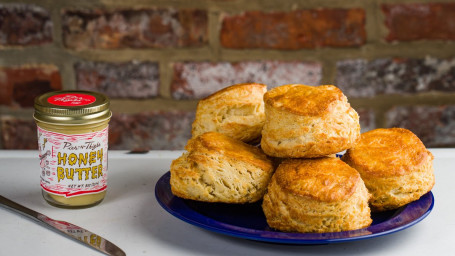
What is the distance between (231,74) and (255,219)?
0.69 metres

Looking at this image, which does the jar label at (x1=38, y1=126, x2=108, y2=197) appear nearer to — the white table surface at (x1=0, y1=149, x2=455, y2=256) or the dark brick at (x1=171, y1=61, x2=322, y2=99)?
the white table surface at (x1=0, y1=149, x2=455, y2=256)

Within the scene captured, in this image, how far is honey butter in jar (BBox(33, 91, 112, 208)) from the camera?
80 cm

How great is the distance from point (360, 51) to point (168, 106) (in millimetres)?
471

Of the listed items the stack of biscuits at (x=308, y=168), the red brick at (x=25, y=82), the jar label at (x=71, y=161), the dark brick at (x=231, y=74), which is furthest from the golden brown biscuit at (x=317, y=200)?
the red brick at (x=25, y=82)

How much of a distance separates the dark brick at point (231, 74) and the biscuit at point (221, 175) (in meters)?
0.65

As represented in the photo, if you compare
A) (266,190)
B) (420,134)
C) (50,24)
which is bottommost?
(420,134)

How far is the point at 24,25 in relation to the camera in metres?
1.40

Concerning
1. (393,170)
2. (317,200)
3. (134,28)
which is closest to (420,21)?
(134,28)

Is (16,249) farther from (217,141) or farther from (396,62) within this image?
(396,62)

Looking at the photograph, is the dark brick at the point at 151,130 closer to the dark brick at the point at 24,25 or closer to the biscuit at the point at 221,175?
the dark brick at the point at 24,25

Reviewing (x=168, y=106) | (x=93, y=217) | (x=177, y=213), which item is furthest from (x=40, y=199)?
(x=168, y=106)

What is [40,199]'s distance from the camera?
2.91 ft

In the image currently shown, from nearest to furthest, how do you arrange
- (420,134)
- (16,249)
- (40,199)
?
(16,249), (40,199), (420,134)

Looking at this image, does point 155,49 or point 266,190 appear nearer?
point 266,190
